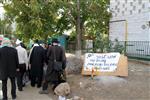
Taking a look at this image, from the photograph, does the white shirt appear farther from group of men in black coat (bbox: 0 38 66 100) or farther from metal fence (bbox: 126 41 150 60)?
metal fence (bbox: 126 41 150 60)

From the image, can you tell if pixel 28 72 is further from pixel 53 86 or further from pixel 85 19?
pixel 85 19

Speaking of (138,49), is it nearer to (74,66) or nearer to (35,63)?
(74,66)

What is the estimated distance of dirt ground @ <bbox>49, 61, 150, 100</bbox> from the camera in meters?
10.2

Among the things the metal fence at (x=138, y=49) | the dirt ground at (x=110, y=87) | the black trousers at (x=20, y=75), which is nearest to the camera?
the dirt ground at (x=110, y=87)

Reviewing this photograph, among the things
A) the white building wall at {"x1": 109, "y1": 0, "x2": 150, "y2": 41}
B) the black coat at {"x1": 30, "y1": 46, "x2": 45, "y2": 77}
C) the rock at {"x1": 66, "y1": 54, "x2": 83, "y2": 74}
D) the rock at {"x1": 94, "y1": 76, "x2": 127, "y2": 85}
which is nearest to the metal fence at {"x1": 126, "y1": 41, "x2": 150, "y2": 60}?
the white building wall at {"x1": 109, "y1": 0, "x2": 150, "y2": 41}

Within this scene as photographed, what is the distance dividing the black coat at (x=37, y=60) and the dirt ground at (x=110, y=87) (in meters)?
1.15

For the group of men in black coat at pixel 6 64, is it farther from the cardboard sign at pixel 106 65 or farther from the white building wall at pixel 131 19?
the white building wall at pixel 131 19

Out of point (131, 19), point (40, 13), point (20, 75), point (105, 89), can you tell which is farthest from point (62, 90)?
point (131, 19)

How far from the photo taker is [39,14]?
660 inches

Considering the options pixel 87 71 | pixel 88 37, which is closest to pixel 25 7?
pixel 87 71

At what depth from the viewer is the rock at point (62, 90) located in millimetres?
10547

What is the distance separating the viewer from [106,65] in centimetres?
1226

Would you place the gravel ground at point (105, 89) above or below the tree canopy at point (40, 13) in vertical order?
below

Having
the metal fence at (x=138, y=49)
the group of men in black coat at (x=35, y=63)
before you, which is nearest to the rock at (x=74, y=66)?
the group of men in black coat at (x=35, y=63)
